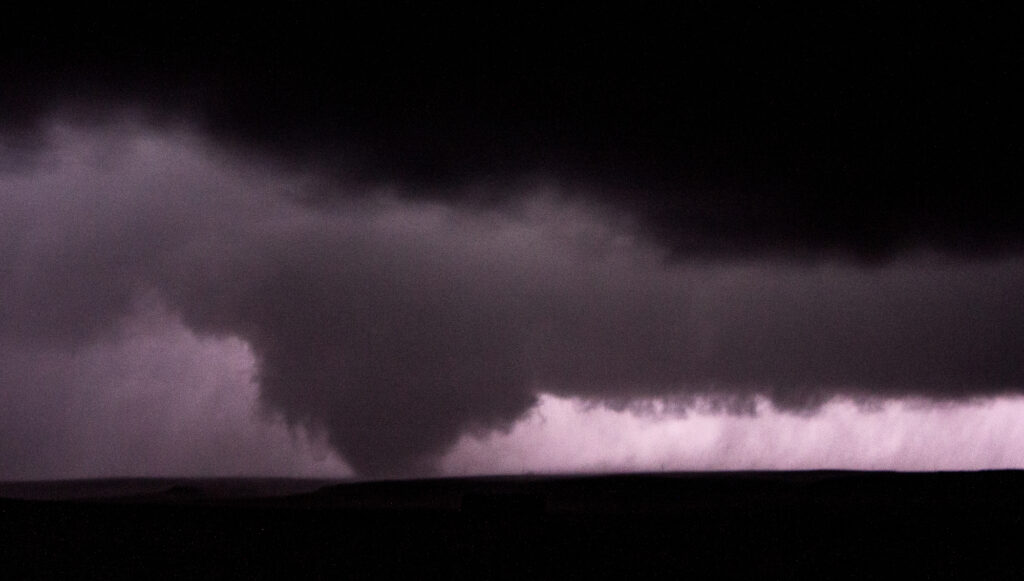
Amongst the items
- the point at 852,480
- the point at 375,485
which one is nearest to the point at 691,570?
the point at 852,480

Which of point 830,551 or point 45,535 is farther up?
point 45,535

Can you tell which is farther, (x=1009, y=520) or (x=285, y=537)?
(x=1009, y=520)

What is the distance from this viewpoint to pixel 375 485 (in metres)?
180

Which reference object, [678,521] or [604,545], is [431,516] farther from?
[604,545]

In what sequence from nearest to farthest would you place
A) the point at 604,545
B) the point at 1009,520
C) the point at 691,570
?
1. the point at 691,570
2. the point at 604,545
3. the point at 1009,520

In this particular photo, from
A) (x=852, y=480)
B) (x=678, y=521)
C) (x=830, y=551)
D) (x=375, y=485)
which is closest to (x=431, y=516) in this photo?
(x=678, y=521)

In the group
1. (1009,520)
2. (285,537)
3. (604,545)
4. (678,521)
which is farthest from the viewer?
(678,521)

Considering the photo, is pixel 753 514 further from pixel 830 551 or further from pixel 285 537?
pixel 285 537

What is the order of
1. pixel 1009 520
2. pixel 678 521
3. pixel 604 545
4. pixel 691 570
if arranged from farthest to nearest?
1. pixel 678 521
2. pixel 1009 520
3. pixel 604 545
4. pixel 691 570

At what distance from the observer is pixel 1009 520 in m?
52.4

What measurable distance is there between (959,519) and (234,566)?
3596cm

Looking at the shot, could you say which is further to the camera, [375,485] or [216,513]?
[375,485]

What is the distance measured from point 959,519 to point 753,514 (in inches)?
524

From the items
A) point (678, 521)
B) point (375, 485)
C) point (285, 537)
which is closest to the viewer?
point (285, 537)
